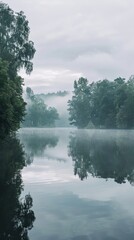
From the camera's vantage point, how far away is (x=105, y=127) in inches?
6093

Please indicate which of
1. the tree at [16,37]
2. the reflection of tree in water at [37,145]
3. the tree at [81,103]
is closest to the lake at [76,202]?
the reflection of tree in water at [37,145]

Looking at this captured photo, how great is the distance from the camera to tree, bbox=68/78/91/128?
176 metres

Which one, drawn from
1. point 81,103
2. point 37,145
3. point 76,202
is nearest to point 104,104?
point 81,103

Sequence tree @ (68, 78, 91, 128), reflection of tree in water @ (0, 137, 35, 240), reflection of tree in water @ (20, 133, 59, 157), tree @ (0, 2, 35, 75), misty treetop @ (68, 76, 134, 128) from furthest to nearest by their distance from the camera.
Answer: tree @ (68, 78, 91, 128)
misty treetop @ (68, 76, 134, 128)
tree @ (0, 2, 35, 75)
reflection of tree in water @ (20, 133, 59, 157)
reflection of tree in water @ (0, 137, 35, 240)

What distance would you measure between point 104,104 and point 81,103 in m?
25.4

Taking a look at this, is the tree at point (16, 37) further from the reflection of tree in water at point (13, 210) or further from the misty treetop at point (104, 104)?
the misty treetop at point (104, 104)

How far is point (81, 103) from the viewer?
17700 cm

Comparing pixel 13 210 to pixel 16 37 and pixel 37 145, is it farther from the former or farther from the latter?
pixel 16 37

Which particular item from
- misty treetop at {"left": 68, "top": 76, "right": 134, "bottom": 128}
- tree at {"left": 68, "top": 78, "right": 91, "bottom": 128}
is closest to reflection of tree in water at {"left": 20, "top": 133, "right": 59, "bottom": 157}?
misty treetop at {"left": 68, "top": 76, "right": 134, "bottom": 128}

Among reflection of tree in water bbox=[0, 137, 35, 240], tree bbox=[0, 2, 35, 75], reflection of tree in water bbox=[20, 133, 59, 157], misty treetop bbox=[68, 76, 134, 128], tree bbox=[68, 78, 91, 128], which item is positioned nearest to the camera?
reflection of tree in water bbox=[0, 137, 35, 240]

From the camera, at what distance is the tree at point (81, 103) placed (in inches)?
6914

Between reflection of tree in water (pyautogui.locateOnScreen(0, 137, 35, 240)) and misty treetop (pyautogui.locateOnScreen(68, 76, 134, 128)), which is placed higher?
misty treetop (pyautogui.locateOnScreen(68, 76, 134, 128))

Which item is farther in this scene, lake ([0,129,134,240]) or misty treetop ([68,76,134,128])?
misty treetop ([68,76,134,128])

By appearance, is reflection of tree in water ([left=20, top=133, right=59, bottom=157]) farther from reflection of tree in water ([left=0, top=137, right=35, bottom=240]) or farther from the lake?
reflection of tree in water ([left=0, top=137, right=35, bottom=240])
